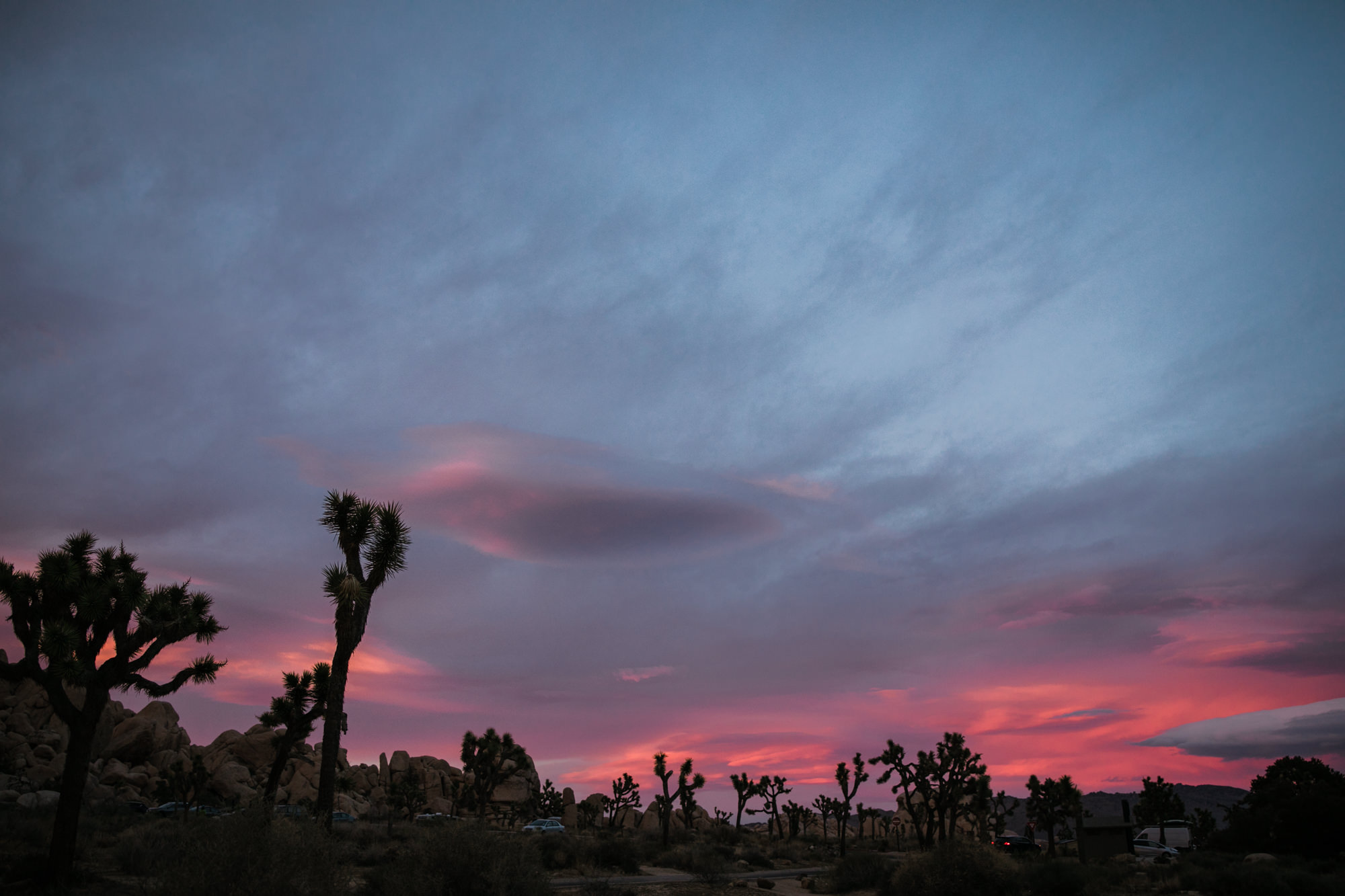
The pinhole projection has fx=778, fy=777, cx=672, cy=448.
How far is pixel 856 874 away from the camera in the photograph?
33469 mm

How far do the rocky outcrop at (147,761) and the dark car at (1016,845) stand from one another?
4669 centimetres

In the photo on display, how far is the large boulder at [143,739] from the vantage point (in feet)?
230

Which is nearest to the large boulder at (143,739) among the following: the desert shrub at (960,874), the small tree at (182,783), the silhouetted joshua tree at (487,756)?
the small tree at (182,783)

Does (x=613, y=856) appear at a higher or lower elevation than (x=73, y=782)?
lower

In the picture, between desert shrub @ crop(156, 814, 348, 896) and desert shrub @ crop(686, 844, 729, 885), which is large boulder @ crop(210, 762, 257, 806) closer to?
desert shrub @ crop(686, 844, 729, 885)

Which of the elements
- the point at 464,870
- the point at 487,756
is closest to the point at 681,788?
the point at 487,756

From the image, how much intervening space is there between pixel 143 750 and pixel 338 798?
1872 centimetres

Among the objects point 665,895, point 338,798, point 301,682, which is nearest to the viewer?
point 665,895

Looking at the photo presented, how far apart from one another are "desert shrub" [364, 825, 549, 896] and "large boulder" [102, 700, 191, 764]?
224 feet

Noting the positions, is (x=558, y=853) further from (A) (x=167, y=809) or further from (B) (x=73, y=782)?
(A) (x=167, y=809)

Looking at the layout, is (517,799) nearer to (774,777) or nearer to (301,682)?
(774,777)

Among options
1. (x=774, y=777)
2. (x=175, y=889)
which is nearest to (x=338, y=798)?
(x=774, y=777)

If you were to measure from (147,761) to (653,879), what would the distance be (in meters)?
63.3

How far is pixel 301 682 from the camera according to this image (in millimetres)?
34094
